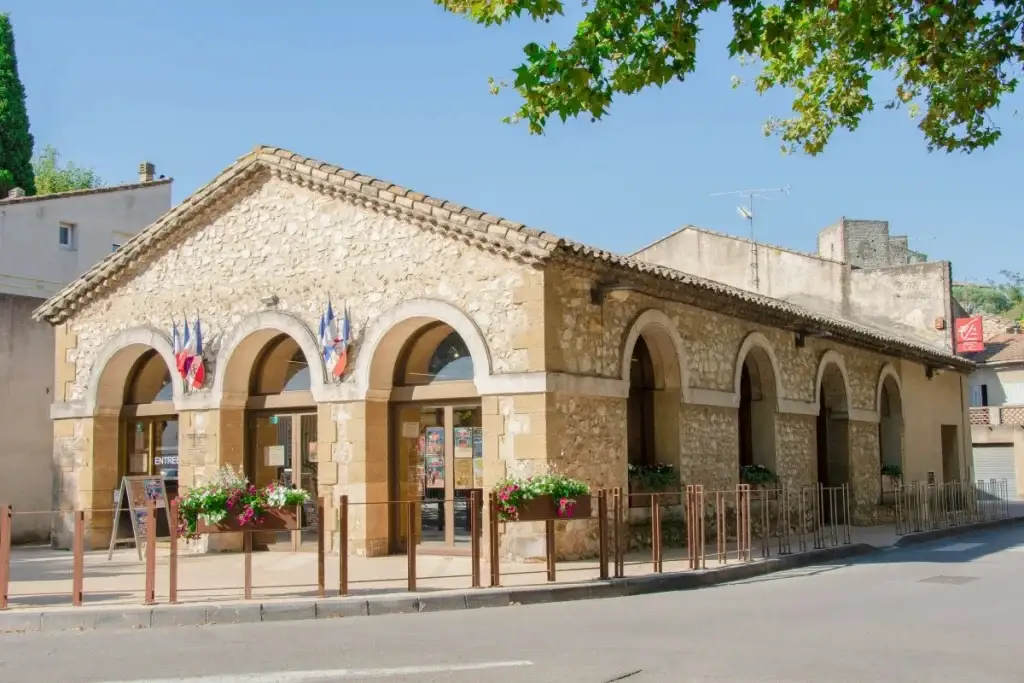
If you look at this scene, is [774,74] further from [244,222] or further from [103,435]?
[103,435]

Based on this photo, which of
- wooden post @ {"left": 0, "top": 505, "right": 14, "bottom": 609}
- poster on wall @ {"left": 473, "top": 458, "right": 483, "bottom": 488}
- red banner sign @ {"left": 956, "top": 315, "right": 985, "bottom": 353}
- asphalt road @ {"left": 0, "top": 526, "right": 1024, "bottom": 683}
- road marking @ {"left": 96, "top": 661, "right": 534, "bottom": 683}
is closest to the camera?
road marking @ {"left": 96, "top": 661, "right": 534, "bottom": 683}

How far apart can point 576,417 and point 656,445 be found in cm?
288

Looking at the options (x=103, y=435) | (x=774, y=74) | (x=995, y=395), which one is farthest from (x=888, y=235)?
(x=103, y=435)

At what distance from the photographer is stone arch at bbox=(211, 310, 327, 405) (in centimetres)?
1534

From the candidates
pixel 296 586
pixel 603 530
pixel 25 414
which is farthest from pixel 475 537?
pixel 25 414

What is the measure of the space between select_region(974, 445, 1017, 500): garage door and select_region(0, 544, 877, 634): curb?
3001 centimetres

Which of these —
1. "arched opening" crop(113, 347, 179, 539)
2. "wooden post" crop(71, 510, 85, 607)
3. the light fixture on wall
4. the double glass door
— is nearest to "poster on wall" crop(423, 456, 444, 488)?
the double glass door

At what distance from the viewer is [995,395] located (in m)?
42.5

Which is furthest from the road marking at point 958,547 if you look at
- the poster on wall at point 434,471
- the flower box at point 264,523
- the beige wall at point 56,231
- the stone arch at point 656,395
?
the beige wall at point 56,231

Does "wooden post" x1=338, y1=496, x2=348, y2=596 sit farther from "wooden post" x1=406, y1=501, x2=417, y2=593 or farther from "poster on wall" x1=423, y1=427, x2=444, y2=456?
"poster on wall" x1=423, y1=427, x2=444, y2=456

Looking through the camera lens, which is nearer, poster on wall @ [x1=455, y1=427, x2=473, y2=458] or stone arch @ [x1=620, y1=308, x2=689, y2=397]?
poster on wall @ [x1=455, y1=427, x2=473, y2=458]

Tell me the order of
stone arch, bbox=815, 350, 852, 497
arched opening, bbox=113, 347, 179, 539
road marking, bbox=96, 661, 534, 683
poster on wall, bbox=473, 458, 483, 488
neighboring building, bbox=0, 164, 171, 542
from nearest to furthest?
1. road marking, bbox=96, 661, 534, 683
2. poster on wall, bbox=473, 458, 483, 488
3. arched opening, bbox=113, 347, 179, 539
4. neighboring building, bbox=0, 164, 171, 542
5. stone arch, bbox=815, 350, 852, 497

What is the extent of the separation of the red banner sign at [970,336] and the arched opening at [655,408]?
28255 mm

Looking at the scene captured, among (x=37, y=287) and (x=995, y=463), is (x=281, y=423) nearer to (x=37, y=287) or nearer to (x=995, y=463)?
(x=37, y=287)
